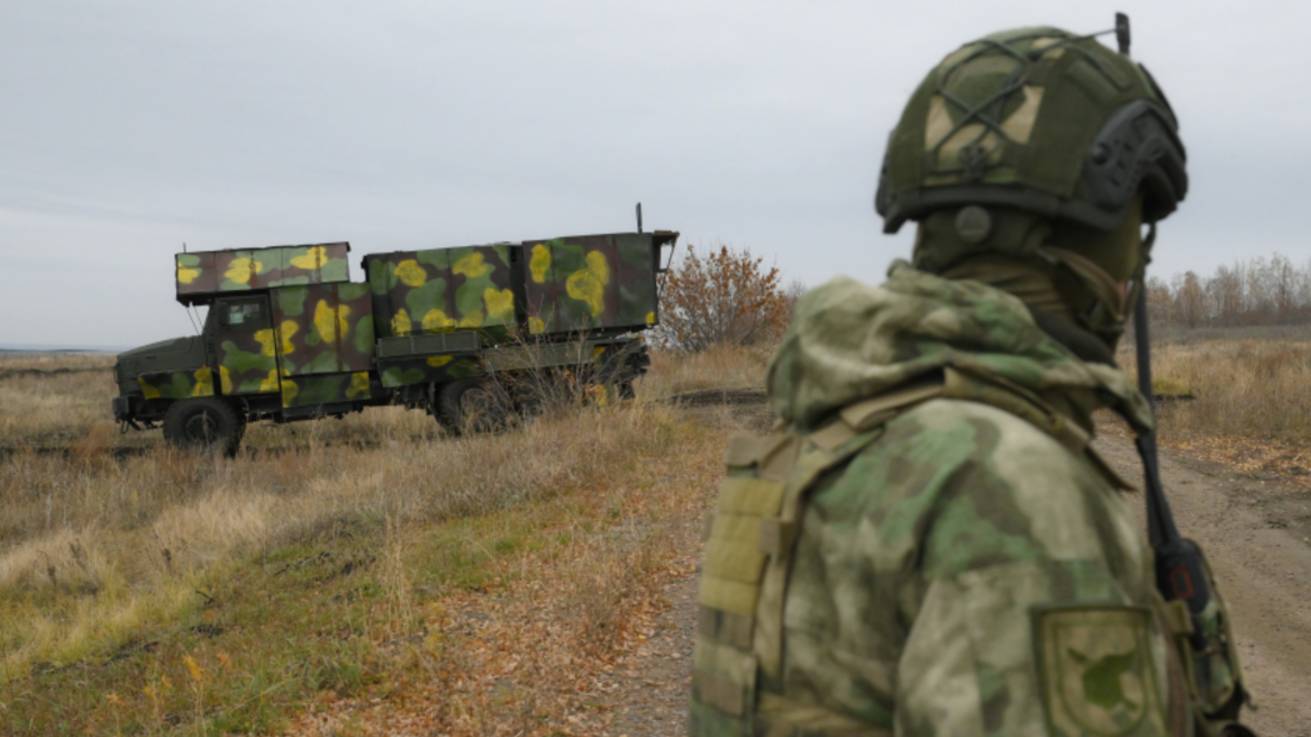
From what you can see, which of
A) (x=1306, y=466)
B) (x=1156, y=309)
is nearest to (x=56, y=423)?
(x=1306, y=466)

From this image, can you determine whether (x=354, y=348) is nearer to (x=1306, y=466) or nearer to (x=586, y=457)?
(x=586, y=457)

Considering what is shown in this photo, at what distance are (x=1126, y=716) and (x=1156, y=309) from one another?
6650cm

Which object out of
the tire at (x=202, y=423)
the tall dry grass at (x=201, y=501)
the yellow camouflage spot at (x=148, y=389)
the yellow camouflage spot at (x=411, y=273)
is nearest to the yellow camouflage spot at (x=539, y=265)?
the yellow camouflage spot at (x=411, y=273)

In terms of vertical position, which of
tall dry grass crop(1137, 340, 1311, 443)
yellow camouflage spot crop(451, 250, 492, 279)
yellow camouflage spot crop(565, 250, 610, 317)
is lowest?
tall dry grass crop(1137, 340, 1311, 443)

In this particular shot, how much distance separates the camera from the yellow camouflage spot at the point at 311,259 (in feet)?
53.9

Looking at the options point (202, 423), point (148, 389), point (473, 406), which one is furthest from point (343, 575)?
point (148, 389)

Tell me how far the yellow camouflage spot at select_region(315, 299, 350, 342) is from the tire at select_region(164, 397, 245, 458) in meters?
1.76

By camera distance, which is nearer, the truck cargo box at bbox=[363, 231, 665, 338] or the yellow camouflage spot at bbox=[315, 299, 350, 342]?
the truck cargo box at bbox=[363, 231, 665, 338]

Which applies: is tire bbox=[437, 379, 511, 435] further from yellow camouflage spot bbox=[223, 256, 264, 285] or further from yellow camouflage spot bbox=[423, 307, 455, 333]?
yellow camouflage spot bbox=[223, 256, 264, 285]

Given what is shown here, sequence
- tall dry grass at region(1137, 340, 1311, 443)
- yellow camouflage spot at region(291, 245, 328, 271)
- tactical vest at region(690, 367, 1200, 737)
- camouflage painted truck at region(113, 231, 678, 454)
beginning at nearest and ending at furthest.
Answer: tactical vest at region(690, 367, 1200, 737)
tall dry grass at region(1137, 340, 1311, 443)
camouflage painted truck at region(113, 231, 678, 454)
yellow camouflage spot at region(291, 245, 328, 271)

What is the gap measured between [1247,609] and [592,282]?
11.0 metres

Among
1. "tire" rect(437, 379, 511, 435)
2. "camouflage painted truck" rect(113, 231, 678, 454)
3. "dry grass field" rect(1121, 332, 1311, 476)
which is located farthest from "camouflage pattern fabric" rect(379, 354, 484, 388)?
"dry grass field" rect(1121, 332, 1311, 476)

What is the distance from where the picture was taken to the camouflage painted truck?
51.8 feet

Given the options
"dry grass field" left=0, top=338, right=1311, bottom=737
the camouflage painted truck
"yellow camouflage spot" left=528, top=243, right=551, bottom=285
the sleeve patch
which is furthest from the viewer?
"yellow camouflage spot" left=528, top=243, right=551, bottom=285
